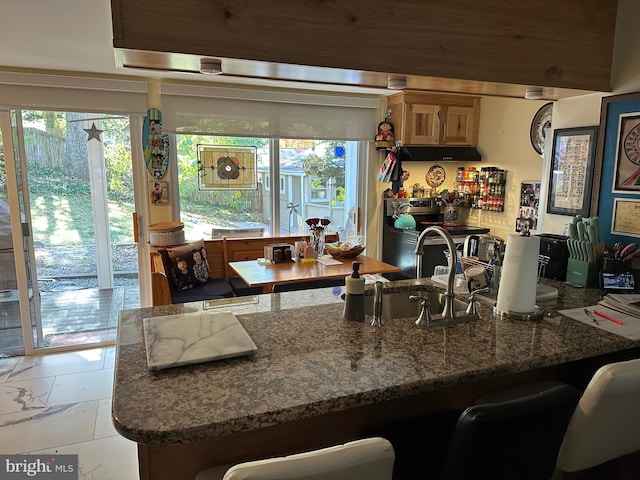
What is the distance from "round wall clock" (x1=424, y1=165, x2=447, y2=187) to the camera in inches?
195

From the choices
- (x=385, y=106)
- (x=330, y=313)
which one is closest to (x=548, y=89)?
(x=330, y=313)

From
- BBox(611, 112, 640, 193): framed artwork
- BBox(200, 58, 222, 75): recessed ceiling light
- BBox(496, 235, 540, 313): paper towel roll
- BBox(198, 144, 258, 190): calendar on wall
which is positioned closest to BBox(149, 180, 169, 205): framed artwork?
BBox(198, 144, 258, 190): calendar on wall

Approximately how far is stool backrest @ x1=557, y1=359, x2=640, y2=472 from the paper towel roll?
494 millimetres

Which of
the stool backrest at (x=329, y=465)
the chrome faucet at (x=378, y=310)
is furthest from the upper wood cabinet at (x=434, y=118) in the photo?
the stool backrest at (x=329, y=465)

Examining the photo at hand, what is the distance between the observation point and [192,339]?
1.43 metres

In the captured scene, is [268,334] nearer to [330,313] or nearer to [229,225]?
[330,313]

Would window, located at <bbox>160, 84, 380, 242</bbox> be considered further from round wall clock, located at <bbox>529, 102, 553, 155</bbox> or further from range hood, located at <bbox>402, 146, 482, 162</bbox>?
round wall clock, located at <bbox>529, 102, 553, 155</bbox>

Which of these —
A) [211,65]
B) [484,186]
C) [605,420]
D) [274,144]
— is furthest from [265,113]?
[605,420]

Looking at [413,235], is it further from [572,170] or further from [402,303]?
[402,303]

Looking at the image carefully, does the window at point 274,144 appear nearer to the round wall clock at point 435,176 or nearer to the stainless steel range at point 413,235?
the stainless steel range at point 413,235

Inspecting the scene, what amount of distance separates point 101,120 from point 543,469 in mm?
4101

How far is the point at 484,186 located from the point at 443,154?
0.56m

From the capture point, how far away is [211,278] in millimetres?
4277

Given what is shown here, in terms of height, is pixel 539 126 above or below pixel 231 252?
above
